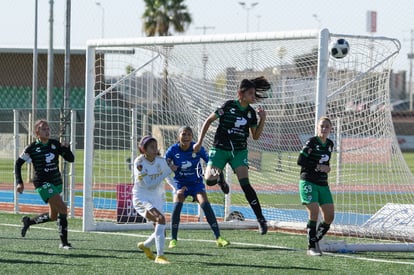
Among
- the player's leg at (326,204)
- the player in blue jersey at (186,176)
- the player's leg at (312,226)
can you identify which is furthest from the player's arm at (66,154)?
the player's leg at (326,204)

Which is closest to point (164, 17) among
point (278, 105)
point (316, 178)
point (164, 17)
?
point (164, 17)

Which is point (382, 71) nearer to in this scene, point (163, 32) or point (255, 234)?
point (255, 234)

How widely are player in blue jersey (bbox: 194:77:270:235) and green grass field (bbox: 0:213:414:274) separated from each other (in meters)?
0.91

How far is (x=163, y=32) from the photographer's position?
1921 inches

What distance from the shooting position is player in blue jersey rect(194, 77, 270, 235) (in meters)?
12.1

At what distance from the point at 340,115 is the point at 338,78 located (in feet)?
3.78

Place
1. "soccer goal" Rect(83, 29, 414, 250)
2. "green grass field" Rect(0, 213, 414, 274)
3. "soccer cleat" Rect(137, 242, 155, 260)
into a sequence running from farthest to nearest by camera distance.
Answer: "soccer goal" Rect(83, 29, 414, 250), "soccer cleat" Rect(137, 242, 155, 260), "green grass field" Rect(0, 213, 414, 274)

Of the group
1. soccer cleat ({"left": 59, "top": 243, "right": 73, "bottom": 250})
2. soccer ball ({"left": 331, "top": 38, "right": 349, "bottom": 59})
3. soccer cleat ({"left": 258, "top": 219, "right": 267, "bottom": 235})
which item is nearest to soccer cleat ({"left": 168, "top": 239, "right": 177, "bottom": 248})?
soccer cleat ({"left": 59, "top": 243, "right": 73, "bottom": 250})

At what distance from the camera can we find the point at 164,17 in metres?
49.1

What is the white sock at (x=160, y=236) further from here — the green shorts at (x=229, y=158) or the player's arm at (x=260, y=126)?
the player's arm at (x=260, y=126)

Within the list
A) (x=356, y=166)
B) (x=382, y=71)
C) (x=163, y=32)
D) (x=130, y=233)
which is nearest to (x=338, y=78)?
(x=382, y=71)

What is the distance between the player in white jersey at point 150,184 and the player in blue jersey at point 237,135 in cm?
107

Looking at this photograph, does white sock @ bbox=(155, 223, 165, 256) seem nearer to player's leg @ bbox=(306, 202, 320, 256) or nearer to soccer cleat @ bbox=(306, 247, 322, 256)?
player's leg @ bbox=(306, 202, 320, 256)

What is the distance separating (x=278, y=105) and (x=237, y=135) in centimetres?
392
